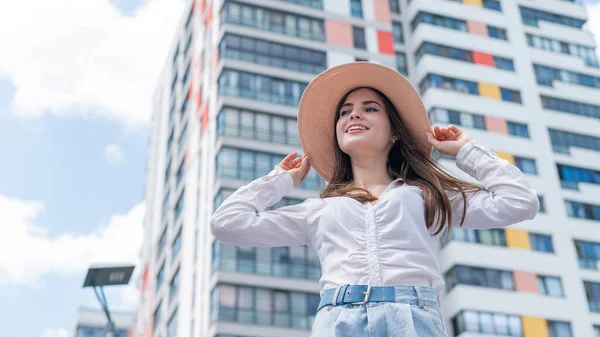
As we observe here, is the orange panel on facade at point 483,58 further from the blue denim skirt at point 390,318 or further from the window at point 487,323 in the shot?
the blue denim skirt at point 390,318

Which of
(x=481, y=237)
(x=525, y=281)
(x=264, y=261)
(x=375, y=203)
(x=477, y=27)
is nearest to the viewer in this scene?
(x=375, y=203)

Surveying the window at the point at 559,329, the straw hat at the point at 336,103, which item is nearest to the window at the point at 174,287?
the window at the point at 559,329

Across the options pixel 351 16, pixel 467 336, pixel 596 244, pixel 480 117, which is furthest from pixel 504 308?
pixel 351 16

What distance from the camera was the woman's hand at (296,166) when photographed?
197 inches

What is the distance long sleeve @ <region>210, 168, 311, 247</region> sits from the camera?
4609 mm

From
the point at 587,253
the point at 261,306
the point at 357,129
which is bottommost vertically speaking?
the point at 357,129

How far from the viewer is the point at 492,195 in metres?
4.59

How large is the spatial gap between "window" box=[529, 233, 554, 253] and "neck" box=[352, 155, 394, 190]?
140 feet

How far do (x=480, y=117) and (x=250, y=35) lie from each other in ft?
47.5

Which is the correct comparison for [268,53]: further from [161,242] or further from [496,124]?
[161,242]

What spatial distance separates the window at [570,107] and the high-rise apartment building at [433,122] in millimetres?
123

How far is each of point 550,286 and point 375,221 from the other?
4293cm

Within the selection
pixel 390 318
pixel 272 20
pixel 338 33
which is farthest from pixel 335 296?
Answer: pixel 338 33

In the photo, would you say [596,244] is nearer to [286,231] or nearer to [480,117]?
[480,117]
